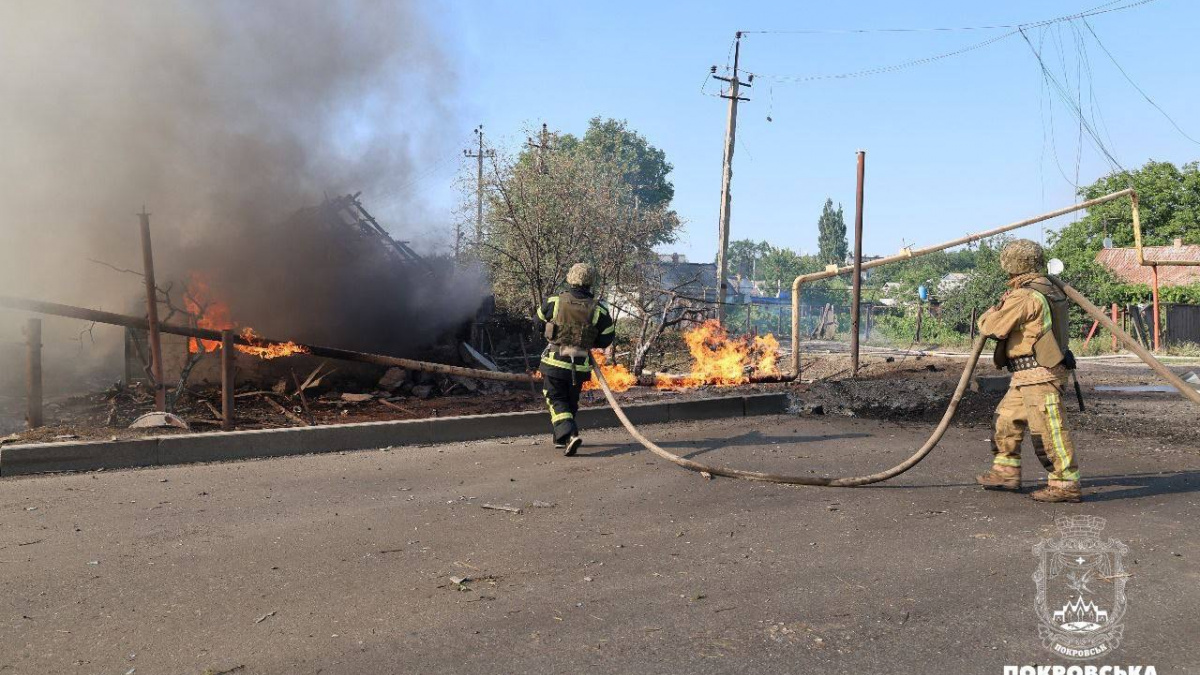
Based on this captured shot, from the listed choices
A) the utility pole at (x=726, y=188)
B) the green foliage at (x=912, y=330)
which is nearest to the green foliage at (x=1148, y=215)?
the green foliage at (x=912, y=330)

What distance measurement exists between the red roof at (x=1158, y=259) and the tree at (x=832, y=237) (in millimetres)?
43095

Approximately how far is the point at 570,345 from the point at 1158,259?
39.8 meters

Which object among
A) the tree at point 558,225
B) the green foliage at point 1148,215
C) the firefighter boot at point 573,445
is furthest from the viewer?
the green foliage at point 1148,215

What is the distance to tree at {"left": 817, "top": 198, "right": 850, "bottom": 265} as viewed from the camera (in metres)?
84.4

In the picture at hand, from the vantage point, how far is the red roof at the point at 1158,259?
123 ft

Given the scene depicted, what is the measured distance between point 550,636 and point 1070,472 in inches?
158

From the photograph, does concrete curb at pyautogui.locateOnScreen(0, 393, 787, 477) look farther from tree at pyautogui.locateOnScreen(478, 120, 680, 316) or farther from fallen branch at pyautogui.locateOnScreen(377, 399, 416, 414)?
tree at pyautogui.locateOnScreen(478, 120, 680, 316)

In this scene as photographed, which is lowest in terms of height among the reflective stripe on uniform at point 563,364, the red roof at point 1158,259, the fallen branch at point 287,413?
the fallen branch at point 287,413

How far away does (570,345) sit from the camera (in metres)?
7.56

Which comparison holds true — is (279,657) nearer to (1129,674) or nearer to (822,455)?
(1129,674)

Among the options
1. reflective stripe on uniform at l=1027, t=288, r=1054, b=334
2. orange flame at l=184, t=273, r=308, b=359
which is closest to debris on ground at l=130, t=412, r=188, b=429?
orange flame at l=184, t=273, r=308, b=359

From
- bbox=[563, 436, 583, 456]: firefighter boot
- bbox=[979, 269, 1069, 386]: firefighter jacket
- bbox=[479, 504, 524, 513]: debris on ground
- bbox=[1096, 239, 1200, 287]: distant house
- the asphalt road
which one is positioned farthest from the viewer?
bbox=[1096, 239, 1200, 287]: distant house

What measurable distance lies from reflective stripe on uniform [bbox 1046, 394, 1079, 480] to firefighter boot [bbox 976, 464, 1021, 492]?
330 mm

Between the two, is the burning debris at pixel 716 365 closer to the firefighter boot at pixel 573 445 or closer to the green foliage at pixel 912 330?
the firefighter boot at pixel 573 445
